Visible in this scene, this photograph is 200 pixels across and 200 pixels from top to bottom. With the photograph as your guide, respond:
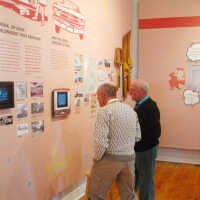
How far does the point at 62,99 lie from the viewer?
274cm

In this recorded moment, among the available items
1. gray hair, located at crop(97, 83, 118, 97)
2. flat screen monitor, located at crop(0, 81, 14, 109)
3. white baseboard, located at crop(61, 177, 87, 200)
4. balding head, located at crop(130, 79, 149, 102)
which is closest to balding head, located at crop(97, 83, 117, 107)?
gray hair, located at crop(97, 83, 118, 97)

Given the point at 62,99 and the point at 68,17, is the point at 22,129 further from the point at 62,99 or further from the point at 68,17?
the point at 68,17

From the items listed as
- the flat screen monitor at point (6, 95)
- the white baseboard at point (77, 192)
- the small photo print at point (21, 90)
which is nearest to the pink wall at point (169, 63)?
the white baseboard at point (77, 192)

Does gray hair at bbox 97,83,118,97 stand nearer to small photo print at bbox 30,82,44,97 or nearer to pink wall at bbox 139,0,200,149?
small photo print at bbox 30,82,44,97

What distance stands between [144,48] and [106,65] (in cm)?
150

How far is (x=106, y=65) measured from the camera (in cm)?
382

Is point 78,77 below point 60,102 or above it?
above

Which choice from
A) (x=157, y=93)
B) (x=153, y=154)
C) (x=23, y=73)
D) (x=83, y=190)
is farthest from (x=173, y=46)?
(x=23, y=73)

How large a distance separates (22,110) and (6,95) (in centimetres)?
24

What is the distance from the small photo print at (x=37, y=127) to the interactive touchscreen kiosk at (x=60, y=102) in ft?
0.64

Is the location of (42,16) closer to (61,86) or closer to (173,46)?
(61,86)

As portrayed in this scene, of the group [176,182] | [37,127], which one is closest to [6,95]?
[37,127]

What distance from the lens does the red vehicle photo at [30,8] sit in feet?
6.72

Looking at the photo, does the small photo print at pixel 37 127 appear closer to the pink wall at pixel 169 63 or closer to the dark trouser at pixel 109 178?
the dark trouser at pixel 109 178
